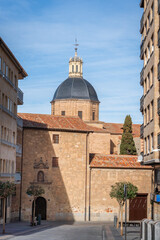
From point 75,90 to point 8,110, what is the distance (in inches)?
2126

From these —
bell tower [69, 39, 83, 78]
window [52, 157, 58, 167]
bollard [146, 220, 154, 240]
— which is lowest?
bollard [146, 220, 154, 240]

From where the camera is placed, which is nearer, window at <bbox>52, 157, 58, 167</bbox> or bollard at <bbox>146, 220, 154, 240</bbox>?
bollard at <bbox>146, 220, 154, 240</bbox>

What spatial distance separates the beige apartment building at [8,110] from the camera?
37528mm

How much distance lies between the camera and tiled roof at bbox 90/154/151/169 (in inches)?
2020

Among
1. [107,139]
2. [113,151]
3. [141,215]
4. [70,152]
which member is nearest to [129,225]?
[141,215]

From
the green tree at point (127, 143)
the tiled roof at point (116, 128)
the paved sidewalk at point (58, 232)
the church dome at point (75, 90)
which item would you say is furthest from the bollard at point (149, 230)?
the church dome at point (75, 90)

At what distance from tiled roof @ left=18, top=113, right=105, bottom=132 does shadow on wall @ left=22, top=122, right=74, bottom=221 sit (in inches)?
→ 17.7

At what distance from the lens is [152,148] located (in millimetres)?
36562

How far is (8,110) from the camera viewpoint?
39.5m

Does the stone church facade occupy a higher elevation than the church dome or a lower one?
lower

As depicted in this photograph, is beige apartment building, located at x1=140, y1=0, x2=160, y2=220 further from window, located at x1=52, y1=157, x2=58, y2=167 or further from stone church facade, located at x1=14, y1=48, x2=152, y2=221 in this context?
window, located at x1=52, y1=157, x2=58, y2=167

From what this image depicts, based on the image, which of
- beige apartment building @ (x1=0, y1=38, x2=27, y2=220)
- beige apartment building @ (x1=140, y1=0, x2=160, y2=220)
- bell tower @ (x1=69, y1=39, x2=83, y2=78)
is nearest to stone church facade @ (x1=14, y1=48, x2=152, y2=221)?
beige apartment building @ (x1=0, y1=38, x2=27, y2=220)

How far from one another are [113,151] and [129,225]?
4639 centimetres

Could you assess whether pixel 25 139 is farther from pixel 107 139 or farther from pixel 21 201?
pixel 107 139
